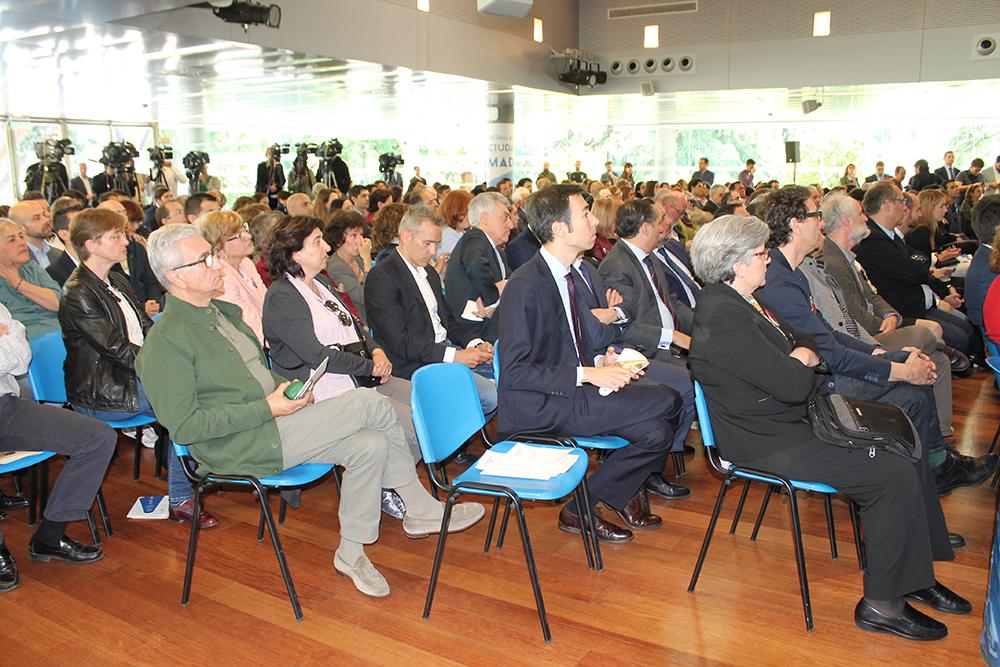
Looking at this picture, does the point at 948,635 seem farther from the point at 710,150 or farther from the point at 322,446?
the point at 710,150

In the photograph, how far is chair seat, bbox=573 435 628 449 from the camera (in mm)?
3080

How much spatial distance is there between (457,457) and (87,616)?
6.33 feet

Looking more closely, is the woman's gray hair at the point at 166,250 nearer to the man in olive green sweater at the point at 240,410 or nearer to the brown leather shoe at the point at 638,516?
the man in olive green sweater at the point at 240,410

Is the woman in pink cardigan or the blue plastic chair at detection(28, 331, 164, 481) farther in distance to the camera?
the woman in pink cardigan

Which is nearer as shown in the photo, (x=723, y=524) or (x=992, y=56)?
(x=723, y=524)

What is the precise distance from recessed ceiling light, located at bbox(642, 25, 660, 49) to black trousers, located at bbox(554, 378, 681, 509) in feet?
52.4

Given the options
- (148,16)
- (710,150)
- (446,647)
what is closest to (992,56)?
(710,150)

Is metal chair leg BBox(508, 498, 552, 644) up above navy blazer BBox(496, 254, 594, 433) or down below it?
below

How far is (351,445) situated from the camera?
280 cm

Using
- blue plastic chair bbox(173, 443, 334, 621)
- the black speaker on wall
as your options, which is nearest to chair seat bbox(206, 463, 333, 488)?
blue plastic chair bbox(173, 443, 334, 621)

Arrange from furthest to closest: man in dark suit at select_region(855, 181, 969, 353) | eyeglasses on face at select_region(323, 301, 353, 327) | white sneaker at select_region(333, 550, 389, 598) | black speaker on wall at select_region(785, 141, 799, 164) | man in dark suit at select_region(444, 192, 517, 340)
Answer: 1. black speaker on wall at select_region(785, 141, 799, 164)
2. man in dark suit at select_region(855, 181, 969, 353)
3. man in dark suit at select_region(444, 192, 517, 340)
4. eyeglasses on face at select_region(323, 301, 353, 327)
5. white sneaker at select_region(333, 550, 389, 598)

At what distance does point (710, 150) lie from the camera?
19.8m

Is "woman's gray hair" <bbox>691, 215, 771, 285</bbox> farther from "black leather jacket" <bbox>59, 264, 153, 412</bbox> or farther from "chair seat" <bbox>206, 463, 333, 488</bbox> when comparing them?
"black leather jacket" <bbox>59, 264, 153, 412</bbox>

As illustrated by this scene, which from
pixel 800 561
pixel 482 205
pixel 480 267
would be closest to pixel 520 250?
pixel 482 205
